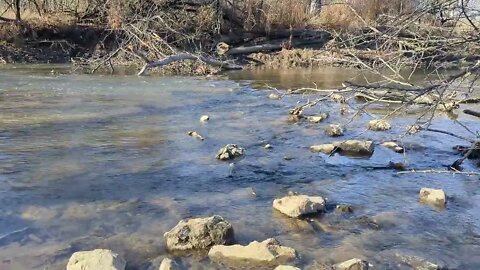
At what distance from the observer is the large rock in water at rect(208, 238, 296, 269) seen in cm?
427

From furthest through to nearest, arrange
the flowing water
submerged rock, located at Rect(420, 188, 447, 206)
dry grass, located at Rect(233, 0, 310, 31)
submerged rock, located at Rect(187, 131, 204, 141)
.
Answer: dry grass, located at Rect(233, 0, 310, 31), submerged rock, located at Rect(187, 131, 204, 141), submerged rock, located at Rect(420, 188, 447, 206), the flowing water

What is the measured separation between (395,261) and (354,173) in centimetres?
254

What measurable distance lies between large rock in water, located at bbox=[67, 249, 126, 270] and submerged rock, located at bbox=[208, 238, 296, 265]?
2.51 feet

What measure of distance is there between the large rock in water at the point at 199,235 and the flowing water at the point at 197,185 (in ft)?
0.46

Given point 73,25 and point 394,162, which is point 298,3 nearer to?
point 73,25

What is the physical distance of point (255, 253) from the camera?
4328mm

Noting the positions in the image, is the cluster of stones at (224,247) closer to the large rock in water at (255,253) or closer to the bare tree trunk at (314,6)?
the large rock in water at (255,253)

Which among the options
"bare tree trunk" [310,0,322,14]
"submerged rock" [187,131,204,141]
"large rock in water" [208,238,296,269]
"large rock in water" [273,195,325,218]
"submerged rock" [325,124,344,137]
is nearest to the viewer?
"large rock in water" [208,238,296,269]

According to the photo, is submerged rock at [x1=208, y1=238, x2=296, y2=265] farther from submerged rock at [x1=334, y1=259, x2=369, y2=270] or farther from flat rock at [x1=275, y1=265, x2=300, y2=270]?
submerged rock at [x1=334, y1=259, x2=369, y2=270]

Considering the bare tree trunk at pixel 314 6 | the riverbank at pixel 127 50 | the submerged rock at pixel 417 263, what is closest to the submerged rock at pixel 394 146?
the submerged rock at pixel 417 263

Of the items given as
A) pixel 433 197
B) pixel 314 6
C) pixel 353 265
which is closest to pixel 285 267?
pixel 353 265

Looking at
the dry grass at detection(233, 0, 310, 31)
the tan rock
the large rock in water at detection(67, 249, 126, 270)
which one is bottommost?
the tan rock

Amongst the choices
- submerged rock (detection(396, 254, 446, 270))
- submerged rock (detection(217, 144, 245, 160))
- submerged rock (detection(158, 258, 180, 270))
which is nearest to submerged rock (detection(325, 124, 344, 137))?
submerged rock (detection(217, 144, 245, 160))

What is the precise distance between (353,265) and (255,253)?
0.76 meters
